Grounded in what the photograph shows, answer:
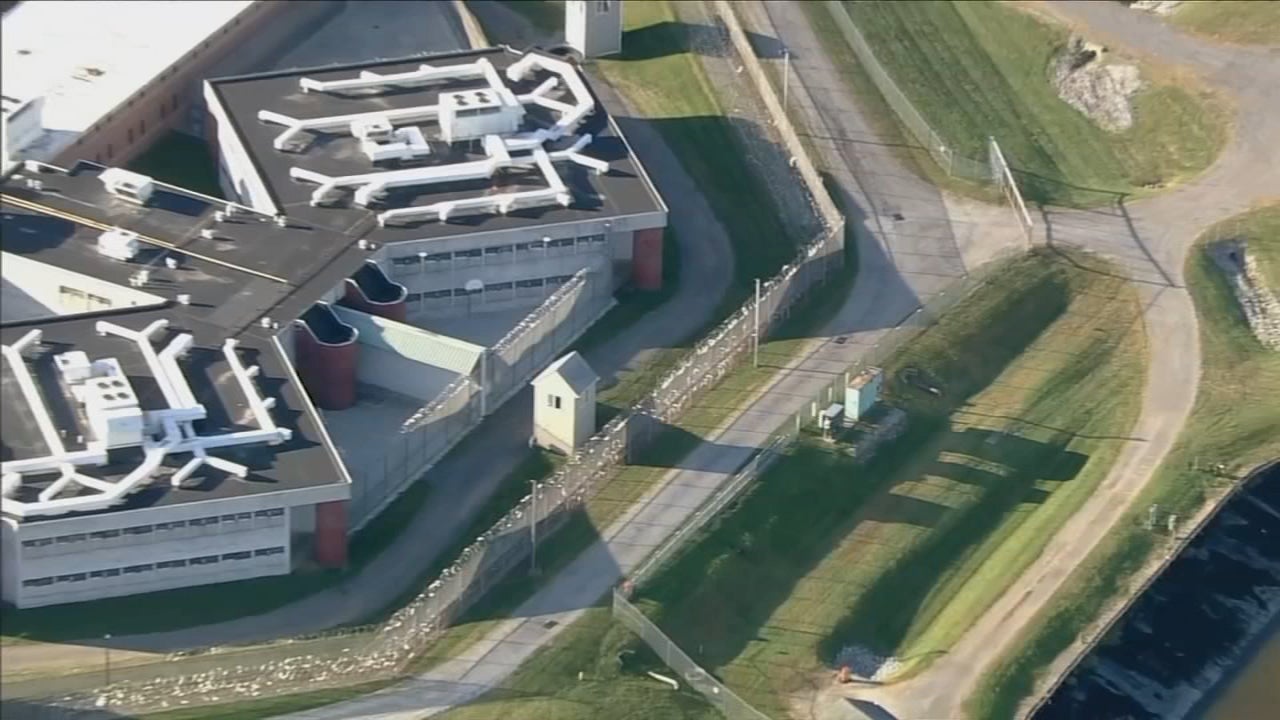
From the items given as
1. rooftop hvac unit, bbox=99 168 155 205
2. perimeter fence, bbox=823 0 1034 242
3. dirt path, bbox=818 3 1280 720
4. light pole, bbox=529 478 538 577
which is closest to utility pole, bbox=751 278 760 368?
dirt path, bbox=818 3 1280 720

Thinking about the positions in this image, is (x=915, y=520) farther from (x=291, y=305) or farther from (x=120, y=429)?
(x=120, y=429)

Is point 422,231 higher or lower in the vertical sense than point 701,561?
higher

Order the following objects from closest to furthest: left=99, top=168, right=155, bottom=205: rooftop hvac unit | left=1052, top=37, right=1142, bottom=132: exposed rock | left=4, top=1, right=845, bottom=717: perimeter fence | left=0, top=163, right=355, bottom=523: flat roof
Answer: left=4, top=1, right=845, bottom=717: perimeter fence → left=0, top=163, right=355, bottom=523: flat roof → left=99, top=168, right=155, bottom=205: rooftop hvac unit → left=1052, top=37, right=1142, bottom=132: exposed rock

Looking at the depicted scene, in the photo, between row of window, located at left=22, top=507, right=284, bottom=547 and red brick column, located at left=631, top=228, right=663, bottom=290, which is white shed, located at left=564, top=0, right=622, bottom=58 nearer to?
red brick column, located at left=631, top=228, right=663, bottom=290

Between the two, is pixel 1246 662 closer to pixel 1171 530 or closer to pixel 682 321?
pixel 1171 530

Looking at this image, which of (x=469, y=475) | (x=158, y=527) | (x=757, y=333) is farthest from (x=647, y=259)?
(x=158, y=527)

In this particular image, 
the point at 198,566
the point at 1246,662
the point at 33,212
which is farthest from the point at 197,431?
the point at 1246,662

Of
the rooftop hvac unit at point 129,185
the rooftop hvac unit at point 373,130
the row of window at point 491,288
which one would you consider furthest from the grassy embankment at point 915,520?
the rooftop hvac unit at point 129,185
